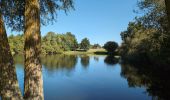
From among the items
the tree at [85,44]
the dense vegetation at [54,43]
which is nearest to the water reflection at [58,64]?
the dense vegetation at [54,43]

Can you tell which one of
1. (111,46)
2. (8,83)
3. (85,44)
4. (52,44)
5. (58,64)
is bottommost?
(58,64)

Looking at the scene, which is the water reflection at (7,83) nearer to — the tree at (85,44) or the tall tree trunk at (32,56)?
the tall tree trunk at (32,56)

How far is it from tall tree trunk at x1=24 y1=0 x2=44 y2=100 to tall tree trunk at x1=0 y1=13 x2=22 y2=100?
1.08 feet

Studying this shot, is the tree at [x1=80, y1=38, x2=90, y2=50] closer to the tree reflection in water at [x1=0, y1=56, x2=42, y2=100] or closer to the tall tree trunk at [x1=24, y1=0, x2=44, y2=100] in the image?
the tall tree trunk at [x1=24, y1=0, x2=44, y2=100]

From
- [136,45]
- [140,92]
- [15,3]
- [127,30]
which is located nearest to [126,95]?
[140,92]

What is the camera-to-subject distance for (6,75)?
2.27 m

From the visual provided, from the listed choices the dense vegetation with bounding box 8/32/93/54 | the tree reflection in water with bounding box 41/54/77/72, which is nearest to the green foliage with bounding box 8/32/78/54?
the dense vegetation with bounding box 8/32/93/54

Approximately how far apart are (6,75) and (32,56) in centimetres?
48

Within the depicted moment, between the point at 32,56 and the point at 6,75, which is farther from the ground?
the point at 32,56

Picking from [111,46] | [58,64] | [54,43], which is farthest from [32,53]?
[54,43]

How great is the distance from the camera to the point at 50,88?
63.9 ft

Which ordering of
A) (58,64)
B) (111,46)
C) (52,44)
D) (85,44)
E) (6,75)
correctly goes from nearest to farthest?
(6,75) → (58,64) → (111,46) → (52,44) → (85,44)

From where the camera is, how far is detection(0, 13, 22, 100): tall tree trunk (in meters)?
2.26

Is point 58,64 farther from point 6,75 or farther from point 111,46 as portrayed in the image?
point 111,46
